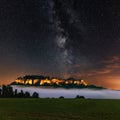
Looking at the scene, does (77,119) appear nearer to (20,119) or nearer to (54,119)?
(54,119)

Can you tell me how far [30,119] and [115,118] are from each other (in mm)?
15539

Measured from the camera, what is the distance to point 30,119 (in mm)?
57656

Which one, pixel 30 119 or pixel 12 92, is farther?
pixel 12 92

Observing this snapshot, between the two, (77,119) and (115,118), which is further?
(115,118)

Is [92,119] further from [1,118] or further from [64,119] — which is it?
[1,118]

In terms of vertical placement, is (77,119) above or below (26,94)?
below

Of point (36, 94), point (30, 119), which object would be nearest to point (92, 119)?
A: point (30, 119)

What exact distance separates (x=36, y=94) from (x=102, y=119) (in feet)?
331

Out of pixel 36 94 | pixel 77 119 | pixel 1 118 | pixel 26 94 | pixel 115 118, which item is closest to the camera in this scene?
pixel 1 118

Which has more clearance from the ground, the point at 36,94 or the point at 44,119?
the point at 36,94

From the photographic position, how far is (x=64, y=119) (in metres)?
59.4

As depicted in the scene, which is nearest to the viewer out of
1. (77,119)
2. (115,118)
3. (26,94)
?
(77,119)

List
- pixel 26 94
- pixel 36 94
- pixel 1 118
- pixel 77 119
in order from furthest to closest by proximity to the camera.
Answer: pixel 26 94 → pixel 36 94 → pixel 77 119 → pixel 1 118

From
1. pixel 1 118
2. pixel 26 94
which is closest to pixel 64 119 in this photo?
pixel 1 118
